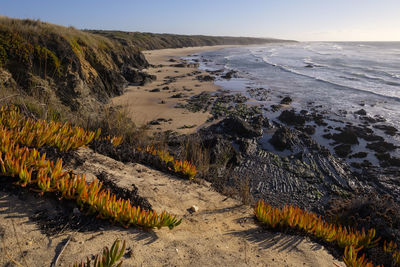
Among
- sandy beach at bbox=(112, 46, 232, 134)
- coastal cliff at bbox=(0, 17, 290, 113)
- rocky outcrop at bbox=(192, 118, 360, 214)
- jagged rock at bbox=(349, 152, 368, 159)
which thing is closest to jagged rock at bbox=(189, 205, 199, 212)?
rocky outcrop at bbox=(192, 118, 360, 214)

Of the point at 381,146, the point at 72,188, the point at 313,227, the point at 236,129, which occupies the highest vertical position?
the point at 72,188

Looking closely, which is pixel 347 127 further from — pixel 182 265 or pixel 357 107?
pixel 182 265

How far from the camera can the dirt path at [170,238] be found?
2.50 meters

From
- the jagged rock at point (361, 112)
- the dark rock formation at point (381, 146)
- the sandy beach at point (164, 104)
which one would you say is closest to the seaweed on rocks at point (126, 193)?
the sandy beach at point (164, 104)

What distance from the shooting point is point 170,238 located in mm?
3061

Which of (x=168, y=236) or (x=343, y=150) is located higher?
(x=168, y=236)

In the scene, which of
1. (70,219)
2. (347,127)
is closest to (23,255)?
(70,219)

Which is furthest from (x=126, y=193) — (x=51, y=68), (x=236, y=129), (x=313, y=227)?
(x=51, y=68)

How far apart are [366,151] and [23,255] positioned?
10.3m

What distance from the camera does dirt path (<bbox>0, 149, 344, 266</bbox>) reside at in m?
2.50

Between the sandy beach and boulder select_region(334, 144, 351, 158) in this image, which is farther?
the sandy beach

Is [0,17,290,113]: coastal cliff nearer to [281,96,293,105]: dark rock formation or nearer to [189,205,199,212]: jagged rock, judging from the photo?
[189,205,199,212]: jagged rock

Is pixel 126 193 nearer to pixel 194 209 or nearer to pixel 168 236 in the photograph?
pixel 168 236

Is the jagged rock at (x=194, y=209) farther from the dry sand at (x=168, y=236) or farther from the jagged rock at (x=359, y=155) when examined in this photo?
the jagged rock at (x=359, y=155)
